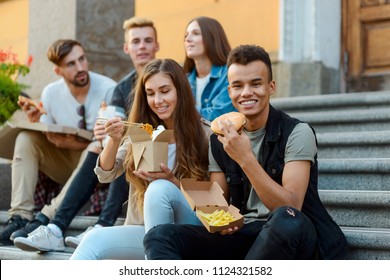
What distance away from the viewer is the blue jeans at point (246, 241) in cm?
324

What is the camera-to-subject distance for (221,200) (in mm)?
3646

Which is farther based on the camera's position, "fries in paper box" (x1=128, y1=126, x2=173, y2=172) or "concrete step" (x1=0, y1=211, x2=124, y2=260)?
"concrete step" (x1=0, y1=211, x2=124, y2=260)

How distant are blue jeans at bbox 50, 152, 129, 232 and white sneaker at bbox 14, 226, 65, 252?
0.45 ft

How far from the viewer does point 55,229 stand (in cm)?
486

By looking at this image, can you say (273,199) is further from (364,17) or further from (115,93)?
(364,17)

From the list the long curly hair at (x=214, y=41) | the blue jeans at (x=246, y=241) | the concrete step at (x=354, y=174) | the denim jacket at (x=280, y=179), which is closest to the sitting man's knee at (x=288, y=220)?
the blue jeans at (x=246, y=241)

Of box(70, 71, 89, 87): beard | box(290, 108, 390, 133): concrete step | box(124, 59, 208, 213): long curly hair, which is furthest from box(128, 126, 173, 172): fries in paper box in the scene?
box(290, 108, 390, 133): concrete step

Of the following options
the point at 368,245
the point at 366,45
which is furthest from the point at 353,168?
the point at 366,45

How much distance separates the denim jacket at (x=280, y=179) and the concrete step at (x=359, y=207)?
1.87 feet

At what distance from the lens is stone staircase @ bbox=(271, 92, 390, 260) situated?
3881mm

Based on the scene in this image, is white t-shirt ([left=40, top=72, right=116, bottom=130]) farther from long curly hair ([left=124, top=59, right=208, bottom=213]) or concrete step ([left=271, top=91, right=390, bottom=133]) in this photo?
long curly hair ([left=124, top=59, right=208, bottom=213])

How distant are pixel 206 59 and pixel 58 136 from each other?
1.10 meters

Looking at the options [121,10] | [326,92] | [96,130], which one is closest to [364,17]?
[326,92]

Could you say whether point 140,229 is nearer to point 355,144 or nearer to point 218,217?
point 218,217
